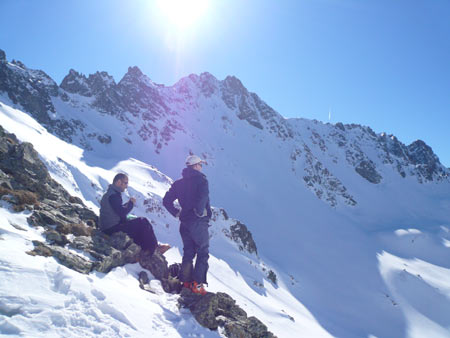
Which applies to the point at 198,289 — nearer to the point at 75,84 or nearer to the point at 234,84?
the point at 75,84

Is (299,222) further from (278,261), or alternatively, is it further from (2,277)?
(2,277)

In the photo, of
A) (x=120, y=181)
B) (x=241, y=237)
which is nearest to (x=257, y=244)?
(x=241, y=237)

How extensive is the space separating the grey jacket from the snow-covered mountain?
584 cm

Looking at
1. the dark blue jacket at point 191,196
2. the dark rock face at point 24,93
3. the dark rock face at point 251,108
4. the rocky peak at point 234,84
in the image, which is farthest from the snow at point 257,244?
the rocky peak at point 234,84

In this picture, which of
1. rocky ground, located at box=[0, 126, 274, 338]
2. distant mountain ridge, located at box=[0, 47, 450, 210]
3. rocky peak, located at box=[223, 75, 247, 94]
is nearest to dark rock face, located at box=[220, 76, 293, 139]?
rocky peak, located at box=[223, 75, 247, 94]

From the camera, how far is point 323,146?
76.4 m

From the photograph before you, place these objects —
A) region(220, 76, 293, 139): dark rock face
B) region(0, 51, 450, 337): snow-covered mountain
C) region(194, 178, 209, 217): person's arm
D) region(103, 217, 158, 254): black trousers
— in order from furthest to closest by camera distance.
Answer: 1. region(220, 76, 293, 139): dark rock face
2. region(0, 51, 450, 337): snow-covered mountain
3. region(103, 217, 158, 254): black trousers
4. region(194, 178, 209, 217): person's arm

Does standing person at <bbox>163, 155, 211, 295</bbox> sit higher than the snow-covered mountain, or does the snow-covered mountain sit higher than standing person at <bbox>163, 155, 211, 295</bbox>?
the snow-covered mountain

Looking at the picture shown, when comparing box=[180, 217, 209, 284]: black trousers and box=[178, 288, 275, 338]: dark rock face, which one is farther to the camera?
box=[180, 217, 209, 284]: black trousers

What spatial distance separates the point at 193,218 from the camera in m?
5.85

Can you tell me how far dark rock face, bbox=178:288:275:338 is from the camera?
482cm

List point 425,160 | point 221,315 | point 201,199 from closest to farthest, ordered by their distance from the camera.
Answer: point 221,315 → point 201,199 → point 425,160

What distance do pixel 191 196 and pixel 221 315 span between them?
2429 mm

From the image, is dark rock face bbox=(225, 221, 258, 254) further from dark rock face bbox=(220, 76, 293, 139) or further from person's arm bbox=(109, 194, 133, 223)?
dark rock face bbox=(220, 76, 293, 139)
